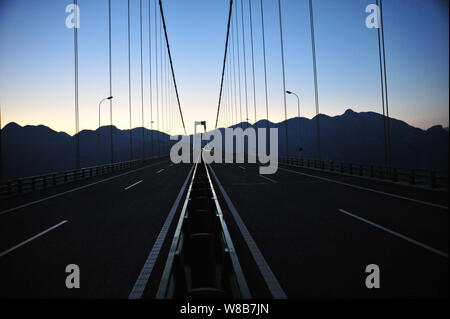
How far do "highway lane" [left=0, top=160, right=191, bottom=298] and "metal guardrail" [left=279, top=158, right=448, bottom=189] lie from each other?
4506 millimetres

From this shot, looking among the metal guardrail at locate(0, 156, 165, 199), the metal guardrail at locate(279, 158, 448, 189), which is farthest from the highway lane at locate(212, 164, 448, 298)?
the metal guardrail at locate(0, 156, 165, 199)

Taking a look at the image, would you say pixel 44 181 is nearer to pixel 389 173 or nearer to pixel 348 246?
pixel 348 246

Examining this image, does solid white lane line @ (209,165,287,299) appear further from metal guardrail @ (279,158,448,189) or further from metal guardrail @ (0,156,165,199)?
metal guardrail @ (0,156,165,199)

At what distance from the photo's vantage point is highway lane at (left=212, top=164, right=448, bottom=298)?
143 inches

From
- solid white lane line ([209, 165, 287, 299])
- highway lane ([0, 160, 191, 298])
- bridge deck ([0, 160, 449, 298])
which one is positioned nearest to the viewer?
solid white lane line ([209, 165, 287, 299])

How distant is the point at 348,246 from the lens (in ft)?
17.4

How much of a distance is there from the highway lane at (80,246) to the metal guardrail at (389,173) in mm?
4506

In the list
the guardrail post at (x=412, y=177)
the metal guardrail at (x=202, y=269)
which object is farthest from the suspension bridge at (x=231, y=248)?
the guardrail post at (x=412, y=177)

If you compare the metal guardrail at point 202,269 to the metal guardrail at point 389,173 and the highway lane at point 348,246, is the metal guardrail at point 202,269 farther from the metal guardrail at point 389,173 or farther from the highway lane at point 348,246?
the metal guardrail at point 389,173

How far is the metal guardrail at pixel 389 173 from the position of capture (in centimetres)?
340

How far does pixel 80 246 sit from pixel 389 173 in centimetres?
1510

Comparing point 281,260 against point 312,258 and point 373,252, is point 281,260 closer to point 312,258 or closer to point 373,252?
point 312,258

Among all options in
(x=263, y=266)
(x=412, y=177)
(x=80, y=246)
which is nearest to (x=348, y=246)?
(x=263, y=266)
